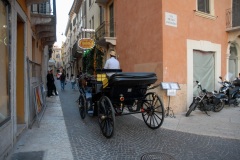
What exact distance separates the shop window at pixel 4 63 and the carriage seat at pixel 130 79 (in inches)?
85.4

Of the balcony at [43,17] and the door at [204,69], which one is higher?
the balcony at [43,17]

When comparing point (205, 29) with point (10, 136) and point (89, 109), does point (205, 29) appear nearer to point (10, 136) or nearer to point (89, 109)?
point (89, 109)

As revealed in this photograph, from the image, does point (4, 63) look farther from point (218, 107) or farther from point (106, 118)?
point (218, 107)

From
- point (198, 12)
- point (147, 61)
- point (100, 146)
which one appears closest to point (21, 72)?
point (100, 146)

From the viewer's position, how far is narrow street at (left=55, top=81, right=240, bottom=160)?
14.7 feet

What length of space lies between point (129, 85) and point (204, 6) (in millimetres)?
6652

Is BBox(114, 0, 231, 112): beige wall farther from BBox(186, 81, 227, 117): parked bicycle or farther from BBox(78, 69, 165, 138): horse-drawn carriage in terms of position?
BBox(78, 69, 165, 138): horse-drawn carriage

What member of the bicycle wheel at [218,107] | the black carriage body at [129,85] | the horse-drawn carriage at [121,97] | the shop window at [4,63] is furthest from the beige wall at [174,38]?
the shop window at [4,63]

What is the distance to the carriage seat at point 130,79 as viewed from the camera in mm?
5361

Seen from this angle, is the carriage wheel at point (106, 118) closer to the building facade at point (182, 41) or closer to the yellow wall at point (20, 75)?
the yellow wall at point (20, 75)

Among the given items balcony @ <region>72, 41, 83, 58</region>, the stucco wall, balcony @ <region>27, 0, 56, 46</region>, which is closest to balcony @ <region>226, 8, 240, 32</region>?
the stucco wall

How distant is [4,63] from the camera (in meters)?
4.79

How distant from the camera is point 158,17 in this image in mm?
8867

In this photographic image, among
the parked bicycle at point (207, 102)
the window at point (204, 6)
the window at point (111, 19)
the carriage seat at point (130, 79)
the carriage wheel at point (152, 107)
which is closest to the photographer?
the carriage seat at point (130, 79)
